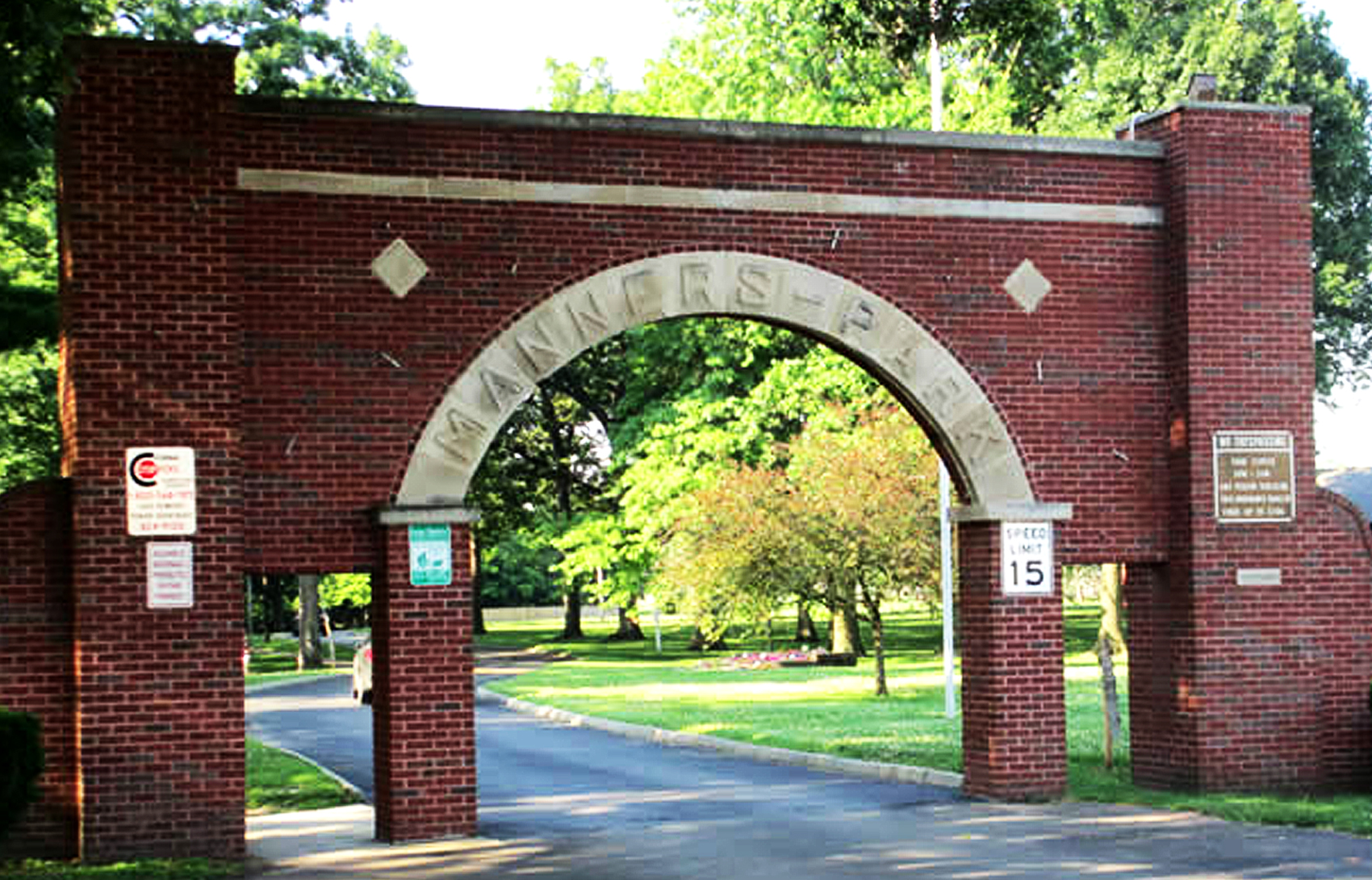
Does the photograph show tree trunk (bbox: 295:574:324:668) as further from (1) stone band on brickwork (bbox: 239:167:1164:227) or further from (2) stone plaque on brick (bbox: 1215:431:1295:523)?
(2) stone plaque on brick (bbox: 1215:431:1295:523)

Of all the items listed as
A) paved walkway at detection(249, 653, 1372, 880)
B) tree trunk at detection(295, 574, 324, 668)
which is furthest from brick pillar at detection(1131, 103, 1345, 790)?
tree trunk at detection(295, 574, 324, 668)

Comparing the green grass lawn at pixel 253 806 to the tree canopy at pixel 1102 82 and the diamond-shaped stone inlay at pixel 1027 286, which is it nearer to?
the diamond-shaped stone inlay at pixel 1027 286

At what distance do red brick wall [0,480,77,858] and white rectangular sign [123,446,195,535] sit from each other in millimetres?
516

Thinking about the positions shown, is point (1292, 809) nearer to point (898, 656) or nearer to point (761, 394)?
point (761, 394)

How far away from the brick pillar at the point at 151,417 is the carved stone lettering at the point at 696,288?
372 centimetres

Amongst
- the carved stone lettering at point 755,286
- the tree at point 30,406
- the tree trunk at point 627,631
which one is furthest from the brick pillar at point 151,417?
the tree trunk at point 627,631

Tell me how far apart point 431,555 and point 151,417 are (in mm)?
2389

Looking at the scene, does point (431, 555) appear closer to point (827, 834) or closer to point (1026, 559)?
point (827, 834)

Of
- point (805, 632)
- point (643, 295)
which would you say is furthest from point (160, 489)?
point (805, 632)

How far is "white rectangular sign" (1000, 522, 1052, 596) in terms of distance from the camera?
15.6 metres

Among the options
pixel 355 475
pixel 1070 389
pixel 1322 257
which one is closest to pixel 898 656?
pixel 1322 257

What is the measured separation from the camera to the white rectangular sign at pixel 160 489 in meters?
13.1

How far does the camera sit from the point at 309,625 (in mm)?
48188

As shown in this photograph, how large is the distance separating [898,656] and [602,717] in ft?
58.2
